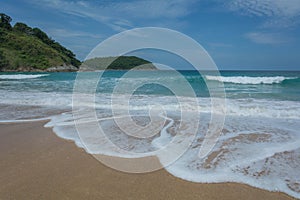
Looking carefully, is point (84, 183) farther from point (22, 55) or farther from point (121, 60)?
point (22, 55)

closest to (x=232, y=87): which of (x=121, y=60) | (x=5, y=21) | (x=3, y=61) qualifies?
(x=121, y=60)

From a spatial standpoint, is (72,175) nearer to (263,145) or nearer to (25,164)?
(25,164)

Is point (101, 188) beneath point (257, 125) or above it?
beneath

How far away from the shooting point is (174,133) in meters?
4.14

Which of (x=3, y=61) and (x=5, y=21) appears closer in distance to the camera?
(x=3, y=61)

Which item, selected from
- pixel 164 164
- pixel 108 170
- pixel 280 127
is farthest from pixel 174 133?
pixel 280 127

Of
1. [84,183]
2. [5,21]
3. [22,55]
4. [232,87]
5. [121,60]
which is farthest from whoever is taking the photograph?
[5,21]

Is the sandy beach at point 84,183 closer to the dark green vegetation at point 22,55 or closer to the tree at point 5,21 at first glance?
the dark green vegetation at point 22,55

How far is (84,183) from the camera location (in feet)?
7.26

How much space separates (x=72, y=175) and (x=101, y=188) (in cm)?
52

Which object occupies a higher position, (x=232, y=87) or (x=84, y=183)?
(x=232, y=87)

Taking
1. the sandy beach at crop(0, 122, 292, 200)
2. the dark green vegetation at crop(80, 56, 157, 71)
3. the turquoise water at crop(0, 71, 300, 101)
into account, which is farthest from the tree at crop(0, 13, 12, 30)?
the sandy beach at crop(0, 122, 292, 200)

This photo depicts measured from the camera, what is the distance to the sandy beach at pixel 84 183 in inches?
78.9

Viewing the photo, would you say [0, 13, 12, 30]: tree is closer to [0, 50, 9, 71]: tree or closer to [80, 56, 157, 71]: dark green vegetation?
[0, 50, 9, 71]: tree
